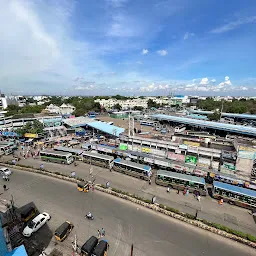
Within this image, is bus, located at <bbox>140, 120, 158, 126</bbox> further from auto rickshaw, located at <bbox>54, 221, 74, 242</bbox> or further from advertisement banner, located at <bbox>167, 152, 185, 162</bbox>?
auto rickshaw, located at <bbox>54, 221, 74, 242</bbox>

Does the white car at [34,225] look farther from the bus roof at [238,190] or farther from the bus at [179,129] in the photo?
the bus at [179,129]

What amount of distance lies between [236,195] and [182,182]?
594 centimetres

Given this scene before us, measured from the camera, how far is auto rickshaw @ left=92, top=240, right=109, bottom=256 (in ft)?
38.0

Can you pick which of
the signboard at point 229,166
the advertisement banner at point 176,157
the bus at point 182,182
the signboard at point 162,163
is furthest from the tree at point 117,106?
the signboard at point 229,166

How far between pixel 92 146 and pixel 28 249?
19.1 metres

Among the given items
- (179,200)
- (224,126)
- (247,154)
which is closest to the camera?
(179,200)

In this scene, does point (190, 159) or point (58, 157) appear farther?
point (58, 157)

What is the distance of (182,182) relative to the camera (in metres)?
20.1

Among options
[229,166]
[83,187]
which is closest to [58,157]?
[83,187]

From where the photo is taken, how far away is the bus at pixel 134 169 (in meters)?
22.5

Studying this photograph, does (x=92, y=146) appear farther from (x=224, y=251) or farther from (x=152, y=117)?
(x=152, y=117)

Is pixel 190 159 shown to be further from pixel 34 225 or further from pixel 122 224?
pixel 34 225

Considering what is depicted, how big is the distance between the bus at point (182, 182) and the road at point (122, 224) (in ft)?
17.1

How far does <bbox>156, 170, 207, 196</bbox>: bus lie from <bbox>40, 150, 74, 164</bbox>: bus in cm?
1581
